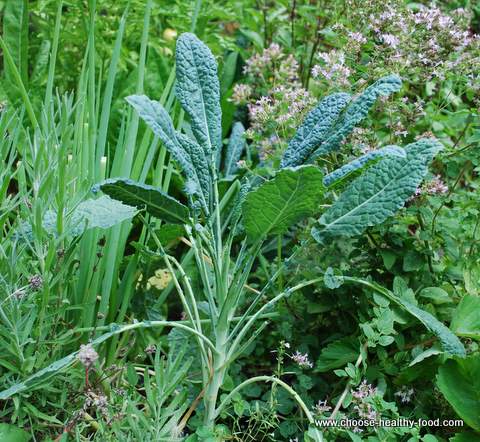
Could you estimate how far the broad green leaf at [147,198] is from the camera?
4.08 ft

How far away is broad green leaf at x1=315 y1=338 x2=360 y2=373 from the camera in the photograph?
1.53m

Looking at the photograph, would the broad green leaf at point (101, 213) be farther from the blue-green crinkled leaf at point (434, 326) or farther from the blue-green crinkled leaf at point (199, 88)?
the blue-green crinkled leaf at point (434, 326)

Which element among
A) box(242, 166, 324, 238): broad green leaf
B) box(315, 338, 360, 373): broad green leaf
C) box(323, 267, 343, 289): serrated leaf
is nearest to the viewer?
box(242, 166, 324, 238): broad green leaf

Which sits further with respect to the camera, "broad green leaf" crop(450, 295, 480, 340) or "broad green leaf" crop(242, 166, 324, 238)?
"broad green leaf" crop(450, 295, 480, 340)

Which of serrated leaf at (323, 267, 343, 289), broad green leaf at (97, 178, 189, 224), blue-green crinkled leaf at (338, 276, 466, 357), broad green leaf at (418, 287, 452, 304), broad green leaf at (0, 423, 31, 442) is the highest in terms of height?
broad green leaf at (97, 178, 189, 224)

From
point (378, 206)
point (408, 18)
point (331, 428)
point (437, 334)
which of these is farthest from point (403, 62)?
point (331, 428)

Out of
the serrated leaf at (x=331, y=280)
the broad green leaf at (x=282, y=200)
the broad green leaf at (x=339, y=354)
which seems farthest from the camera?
the broad green leaf at (x=339, y=354)

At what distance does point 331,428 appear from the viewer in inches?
54.2

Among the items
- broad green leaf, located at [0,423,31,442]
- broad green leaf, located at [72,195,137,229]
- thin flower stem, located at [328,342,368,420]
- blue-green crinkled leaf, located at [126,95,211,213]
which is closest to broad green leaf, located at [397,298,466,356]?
thin flower stem, located at [328,342,368,420]

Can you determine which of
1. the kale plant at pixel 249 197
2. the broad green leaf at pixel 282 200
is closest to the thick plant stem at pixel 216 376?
the kale plant at pixel 249 197

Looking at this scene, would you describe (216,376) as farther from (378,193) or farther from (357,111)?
(357,111)

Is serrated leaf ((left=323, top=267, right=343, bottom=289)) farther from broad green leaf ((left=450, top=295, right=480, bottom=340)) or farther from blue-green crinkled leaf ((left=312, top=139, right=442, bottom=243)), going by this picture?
broad green leaf ((left=450, top=295, right=480, bottom=340))

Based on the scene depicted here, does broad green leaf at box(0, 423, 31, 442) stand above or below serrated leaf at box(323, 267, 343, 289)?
below

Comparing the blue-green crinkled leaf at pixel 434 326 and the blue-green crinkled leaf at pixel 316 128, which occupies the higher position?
the blue-green crinkled leaf at pixel 316 128
